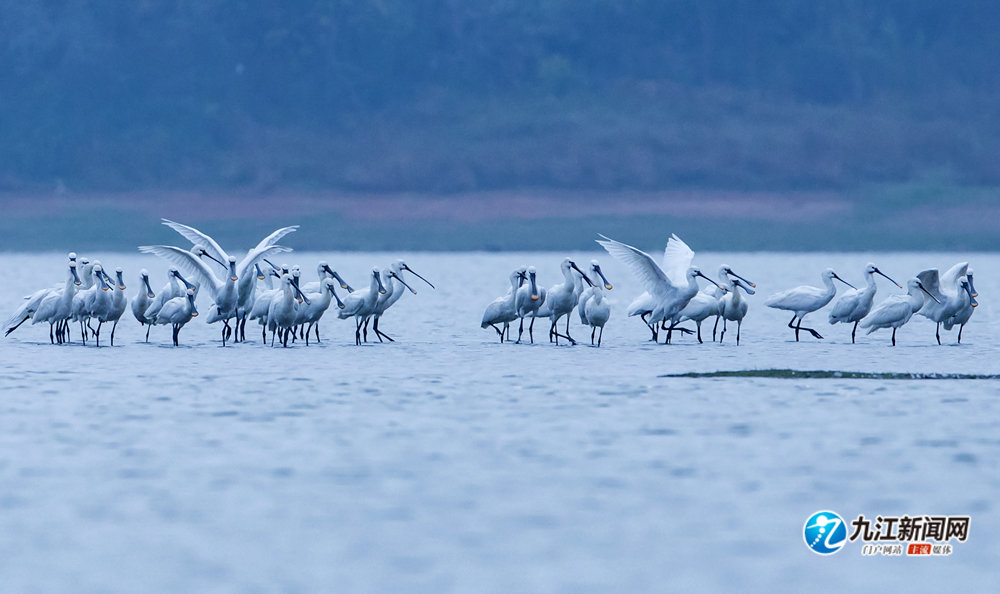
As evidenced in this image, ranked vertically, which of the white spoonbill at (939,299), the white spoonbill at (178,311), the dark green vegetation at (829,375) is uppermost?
the white spoonbill at (939,299)

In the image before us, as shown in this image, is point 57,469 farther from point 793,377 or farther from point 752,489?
point 793,377

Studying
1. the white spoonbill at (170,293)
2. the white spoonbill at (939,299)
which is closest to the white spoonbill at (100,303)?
the white spoonbill at (170,293)

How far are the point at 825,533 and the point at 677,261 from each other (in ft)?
58.2

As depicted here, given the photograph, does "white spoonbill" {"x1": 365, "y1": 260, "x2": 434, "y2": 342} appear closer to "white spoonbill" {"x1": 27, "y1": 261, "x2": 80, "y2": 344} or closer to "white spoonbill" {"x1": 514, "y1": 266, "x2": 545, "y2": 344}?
"white spoonbill" {"x1": 514, "y1": 266, "x2": 545, "y2": 344}

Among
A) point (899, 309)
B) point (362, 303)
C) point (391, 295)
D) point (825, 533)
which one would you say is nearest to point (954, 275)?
point (899, 309)

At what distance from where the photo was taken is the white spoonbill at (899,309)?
25.7 meters

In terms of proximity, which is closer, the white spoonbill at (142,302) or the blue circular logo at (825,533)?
the blue circular logo at (825,533)

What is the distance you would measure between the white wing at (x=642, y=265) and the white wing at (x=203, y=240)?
6.70 metres

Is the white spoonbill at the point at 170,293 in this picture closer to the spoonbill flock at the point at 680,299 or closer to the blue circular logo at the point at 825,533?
the spoonbill flock at the point at 680,299

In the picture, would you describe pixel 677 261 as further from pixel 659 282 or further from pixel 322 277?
pixel 322 277

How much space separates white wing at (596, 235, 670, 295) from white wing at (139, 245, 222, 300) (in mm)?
6571

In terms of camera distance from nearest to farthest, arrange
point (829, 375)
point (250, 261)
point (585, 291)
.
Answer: point (829, 375) → point (250, 261) → point (585, 291)

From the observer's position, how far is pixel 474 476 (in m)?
11.8

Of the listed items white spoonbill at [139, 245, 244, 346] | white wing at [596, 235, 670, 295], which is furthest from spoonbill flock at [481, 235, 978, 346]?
white spoonbill at [139, 245, 244, 346]
